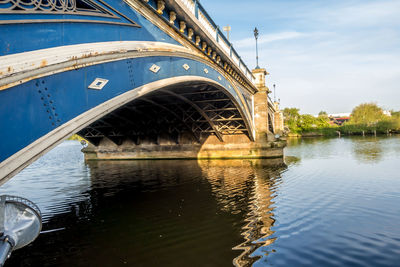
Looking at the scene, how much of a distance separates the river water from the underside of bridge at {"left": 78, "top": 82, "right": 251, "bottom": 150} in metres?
7.26

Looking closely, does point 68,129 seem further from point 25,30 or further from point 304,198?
point 304,198

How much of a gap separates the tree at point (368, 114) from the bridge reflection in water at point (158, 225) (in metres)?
72.2

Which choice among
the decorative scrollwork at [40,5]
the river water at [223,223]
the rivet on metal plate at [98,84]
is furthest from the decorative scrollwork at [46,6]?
the river water at [223,223]

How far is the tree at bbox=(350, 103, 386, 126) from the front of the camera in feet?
236

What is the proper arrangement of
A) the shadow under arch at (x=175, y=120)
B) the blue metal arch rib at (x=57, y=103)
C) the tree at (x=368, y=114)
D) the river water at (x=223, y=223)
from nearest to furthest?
the blue metal arch rib at (x=57, y=103) → the river water at (x=223, y=223) → the shadow under arch at (x=175, y=120) → the tree at (x=368, y=114)

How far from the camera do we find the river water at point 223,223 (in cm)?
608

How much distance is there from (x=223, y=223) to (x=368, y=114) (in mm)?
81544

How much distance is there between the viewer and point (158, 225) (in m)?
8.34

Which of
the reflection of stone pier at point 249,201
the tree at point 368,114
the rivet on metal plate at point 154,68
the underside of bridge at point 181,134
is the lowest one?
the reflection of stone pier at point 249,201

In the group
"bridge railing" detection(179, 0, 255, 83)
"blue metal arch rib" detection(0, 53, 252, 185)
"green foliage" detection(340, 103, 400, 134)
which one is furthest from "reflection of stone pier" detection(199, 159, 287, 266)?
"green foliage" detection(340, 103, 400, 134)

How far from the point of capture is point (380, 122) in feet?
220

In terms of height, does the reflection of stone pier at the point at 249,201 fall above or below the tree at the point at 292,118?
below

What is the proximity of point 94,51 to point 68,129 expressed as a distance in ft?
6.09

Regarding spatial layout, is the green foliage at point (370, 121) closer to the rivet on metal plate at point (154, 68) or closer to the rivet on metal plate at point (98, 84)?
the rivet on metal plate at point (154, 68)
